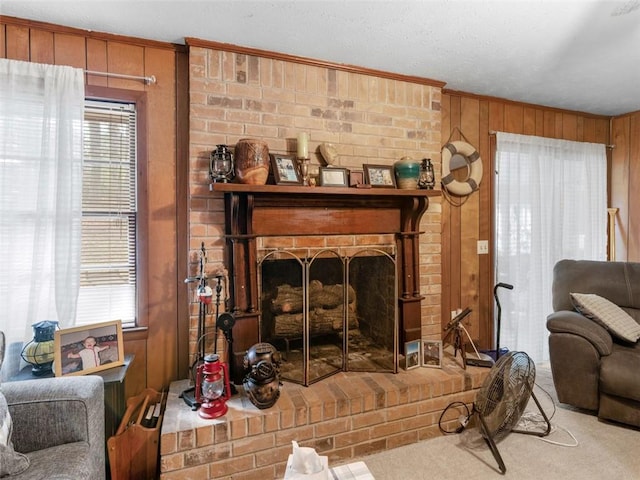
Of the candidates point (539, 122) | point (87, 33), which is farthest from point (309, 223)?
point (539, 122)

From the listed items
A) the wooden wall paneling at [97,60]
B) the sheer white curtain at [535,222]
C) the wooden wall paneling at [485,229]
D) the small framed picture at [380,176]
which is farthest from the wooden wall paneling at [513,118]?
the wooden wall paneling at [97,60]

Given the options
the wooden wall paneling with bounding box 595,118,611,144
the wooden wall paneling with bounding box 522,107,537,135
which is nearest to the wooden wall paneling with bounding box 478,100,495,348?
the wooden wall paneling with bounding box 522,107,537,135

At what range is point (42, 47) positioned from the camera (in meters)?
2.01

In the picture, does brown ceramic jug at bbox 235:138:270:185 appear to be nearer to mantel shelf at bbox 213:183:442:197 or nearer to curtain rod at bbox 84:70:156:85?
mantel shelf at bbox 213:183:442:197

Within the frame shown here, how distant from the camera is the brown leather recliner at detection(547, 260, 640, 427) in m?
2.19

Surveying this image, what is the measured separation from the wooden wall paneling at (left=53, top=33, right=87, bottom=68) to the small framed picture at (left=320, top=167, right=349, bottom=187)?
1.57 metres

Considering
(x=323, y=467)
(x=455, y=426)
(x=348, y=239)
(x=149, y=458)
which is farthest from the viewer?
(x=348, y=239)


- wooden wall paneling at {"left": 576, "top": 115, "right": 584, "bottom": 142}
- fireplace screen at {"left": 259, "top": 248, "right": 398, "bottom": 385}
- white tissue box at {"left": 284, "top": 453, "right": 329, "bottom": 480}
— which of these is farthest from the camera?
wooden wall paneling at {"left": 576, "top": 115, "right": 584, "bottom": 142}

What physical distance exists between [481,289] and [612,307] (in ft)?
2.99

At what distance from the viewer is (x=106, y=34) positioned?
2094 millimetres

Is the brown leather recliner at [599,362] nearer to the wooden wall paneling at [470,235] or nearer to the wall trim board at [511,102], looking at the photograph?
the wooden wall paneling at [470,235]

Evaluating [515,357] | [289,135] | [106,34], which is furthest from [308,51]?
[515,357]

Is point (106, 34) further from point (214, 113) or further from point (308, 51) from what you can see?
point (308, 51)

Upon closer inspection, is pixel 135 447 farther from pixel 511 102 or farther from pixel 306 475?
pixel 511 102
